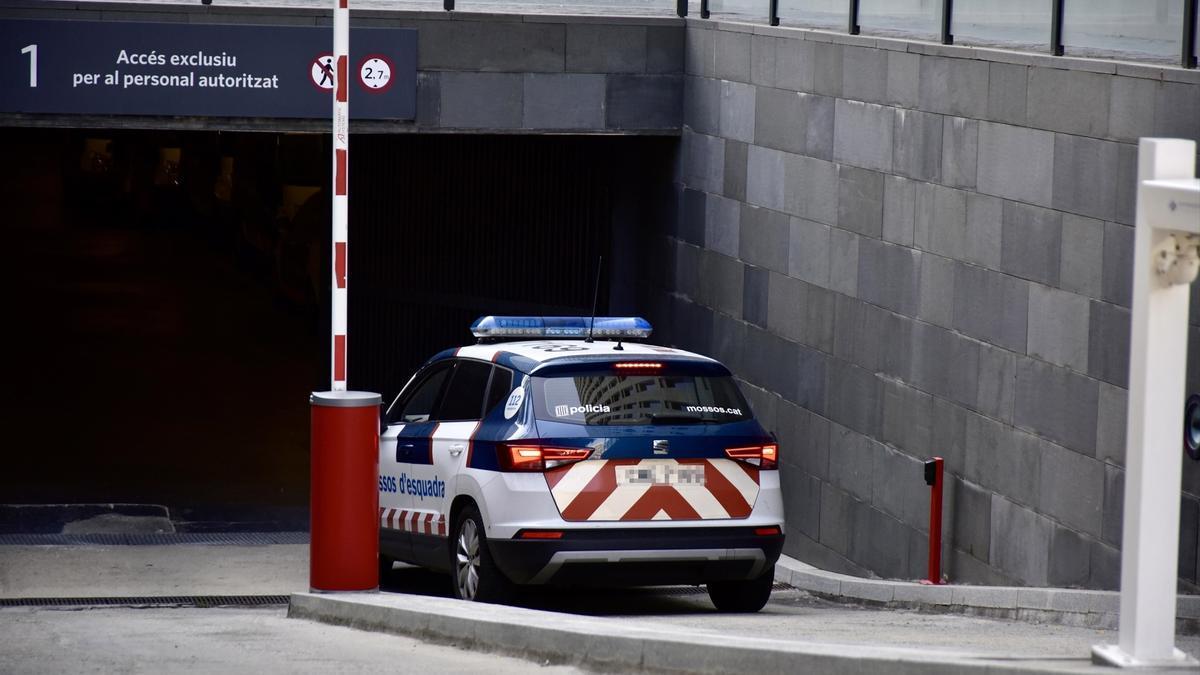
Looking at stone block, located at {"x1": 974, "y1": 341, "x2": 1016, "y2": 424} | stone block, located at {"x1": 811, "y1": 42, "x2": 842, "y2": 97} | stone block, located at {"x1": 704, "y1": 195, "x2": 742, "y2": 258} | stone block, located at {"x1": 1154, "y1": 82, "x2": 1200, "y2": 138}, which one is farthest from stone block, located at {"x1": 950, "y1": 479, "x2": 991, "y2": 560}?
stone block, located at {"x1": 704, "y1": 195, "x2": 742, "y2": 258}

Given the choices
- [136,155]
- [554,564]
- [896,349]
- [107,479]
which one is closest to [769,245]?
[896,349]

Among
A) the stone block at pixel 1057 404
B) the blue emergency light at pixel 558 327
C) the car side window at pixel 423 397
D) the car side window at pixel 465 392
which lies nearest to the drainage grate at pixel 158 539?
the car side window at pixel 423 397

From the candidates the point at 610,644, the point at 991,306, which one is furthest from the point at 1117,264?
the point at 610,644

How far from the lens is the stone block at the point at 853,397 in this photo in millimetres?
11102

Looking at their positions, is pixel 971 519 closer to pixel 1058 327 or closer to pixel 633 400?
pixel 1058 327

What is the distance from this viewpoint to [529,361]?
31.5 ft

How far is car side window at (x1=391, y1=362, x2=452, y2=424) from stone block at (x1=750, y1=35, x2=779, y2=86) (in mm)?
3301

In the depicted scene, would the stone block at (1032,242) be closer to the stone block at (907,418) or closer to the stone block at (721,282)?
the stone block at (907,418)

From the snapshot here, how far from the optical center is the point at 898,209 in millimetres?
10781

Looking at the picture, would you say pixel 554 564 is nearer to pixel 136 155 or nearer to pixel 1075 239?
pixel 1075 239

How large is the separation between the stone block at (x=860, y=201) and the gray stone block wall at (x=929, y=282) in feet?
0.06

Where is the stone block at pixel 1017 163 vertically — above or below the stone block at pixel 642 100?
below

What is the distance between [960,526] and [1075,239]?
197 cm

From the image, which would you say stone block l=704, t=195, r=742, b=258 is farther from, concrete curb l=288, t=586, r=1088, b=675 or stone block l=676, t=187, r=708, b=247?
concrete curb l=288, t=586, r=1088, b=675
